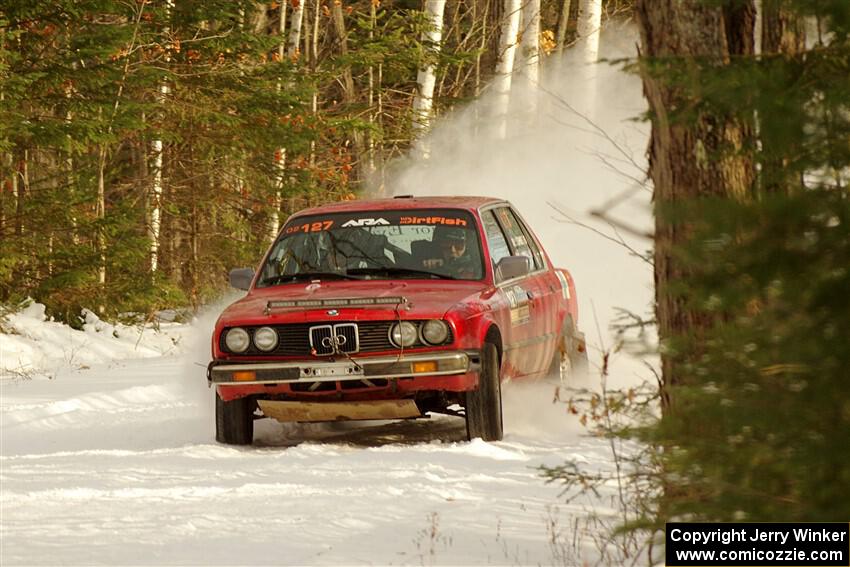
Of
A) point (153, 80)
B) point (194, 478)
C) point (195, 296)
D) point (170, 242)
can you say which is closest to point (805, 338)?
point (194, 478)

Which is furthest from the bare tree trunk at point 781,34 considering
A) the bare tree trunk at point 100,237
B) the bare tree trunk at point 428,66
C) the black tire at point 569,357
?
the bare tree trunk at point 428,66

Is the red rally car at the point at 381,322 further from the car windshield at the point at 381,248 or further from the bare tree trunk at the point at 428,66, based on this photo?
the bare tree trunk at the point at 428,66

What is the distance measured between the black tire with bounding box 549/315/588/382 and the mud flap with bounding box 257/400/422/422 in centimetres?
230

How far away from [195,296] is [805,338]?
21.4 meters

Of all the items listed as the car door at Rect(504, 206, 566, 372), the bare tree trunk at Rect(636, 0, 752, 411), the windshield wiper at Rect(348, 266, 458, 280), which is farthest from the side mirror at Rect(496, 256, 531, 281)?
the bare tree trunk at Rect(636, 0, 752, 411)

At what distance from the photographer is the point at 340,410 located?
9523 millimetres

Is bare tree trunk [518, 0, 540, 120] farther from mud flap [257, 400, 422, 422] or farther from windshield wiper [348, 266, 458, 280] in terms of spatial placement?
mud flap [257, 400, 422, 422]

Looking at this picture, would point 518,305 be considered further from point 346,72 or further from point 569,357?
point 346,72

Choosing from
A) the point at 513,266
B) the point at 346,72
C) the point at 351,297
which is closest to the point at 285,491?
the point at 351,297

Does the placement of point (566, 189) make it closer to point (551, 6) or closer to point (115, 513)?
point (551, 6)

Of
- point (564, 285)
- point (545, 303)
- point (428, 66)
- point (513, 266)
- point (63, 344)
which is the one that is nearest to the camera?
point (513, 266)

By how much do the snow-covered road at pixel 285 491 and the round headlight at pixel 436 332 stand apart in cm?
70

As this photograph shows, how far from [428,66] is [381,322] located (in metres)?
17.8

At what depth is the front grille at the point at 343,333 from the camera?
9523 mm
